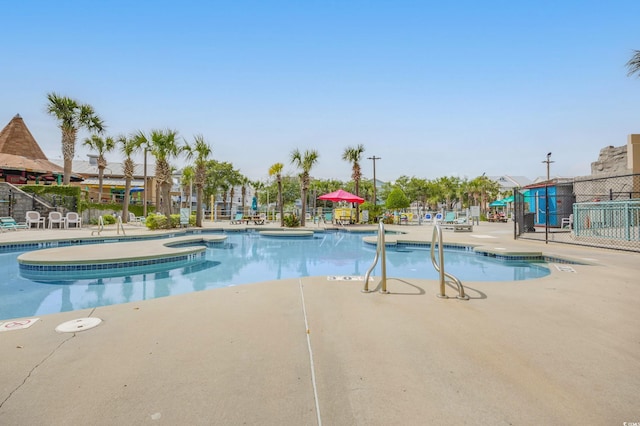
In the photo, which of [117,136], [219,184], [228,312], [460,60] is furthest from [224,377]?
[219,184]

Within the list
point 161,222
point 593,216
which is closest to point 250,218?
point 161,222

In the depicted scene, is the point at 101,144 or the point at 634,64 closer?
the point at 634,64

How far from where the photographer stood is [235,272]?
23.4 feet

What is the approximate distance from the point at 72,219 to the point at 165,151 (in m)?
6.17

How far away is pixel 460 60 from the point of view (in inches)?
449

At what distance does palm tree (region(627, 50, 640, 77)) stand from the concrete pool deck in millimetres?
10754

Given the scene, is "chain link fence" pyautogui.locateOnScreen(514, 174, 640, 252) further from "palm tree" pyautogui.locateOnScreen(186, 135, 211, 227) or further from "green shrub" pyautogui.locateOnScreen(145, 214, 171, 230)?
"green shrub" pyautogui.locateOnScreen(145, 214, 171, 230)

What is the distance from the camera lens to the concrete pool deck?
5.12 ft

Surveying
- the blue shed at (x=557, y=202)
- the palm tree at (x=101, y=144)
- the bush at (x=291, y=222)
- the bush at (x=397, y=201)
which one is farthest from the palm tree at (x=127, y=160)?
the blue shed at (x=557, y=202)

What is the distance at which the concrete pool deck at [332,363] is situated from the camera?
156cm

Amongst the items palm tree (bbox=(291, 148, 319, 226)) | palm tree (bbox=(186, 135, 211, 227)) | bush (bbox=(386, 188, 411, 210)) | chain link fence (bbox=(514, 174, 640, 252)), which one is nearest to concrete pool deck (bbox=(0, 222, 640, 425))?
chain link fence (bbox=(514, 174, 640, 252))

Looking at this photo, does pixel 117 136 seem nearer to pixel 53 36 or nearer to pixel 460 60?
pixel 53 36

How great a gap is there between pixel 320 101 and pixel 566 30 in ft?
29.7

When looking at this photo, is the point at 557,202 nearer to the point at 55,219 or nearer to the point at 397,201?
the point at 397,201
